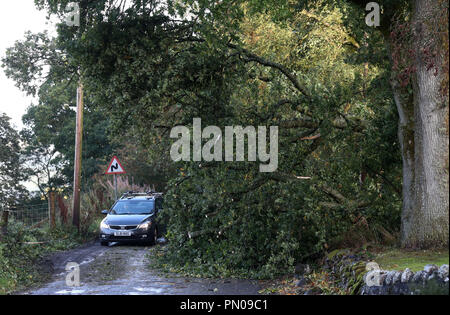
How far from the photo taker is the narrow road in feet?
33.9

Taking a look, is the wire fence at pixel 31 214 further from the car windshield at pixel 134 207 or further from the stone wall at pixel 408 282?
the stone wall at pixel 408 282

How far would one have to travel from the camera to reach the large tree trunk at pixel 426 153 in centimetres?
887

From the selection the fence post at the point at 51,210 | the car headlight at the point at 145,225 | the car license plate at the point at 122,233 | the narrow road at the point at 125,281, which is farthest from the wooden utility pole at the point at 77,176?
the narrow road at the point at 125,281

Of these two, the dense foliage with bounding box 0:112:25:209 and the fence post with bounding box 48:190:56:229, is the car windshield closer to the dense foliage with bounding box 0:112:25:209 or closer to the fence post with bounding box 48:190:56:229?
the fence post with bounding box 48:190:56:229

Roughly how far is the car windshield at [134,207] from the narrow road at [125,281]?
3.68 meters

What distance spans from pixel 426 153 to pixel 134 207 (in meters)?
13.2

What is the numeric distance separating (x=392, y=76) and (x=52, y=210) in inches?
582

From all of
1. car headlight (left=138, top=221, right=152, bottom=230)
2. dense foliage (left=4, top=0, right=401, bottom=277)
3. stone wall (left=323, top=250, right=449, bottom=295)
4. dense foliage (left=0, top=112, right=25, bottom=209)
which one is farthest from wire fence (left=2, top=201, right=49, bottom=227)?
dense foliage (left=0, top=112, right=25, bottom=209)

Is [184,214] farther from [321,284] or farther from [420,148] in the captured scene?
[420,148]

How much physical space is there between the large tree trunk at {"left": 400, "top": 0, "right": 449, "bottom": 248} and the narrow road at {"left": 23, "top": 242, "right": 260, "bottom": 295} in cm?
308

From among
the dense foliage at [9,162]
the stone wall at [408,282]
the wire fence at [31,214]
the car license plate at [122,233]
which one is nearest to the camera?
the stone wall at [408,282]

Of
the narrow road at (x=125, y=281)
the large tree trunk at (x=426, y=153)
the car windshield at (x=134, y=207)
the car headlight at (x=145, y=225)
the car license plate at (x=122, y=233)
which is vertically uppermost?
the large tree trunk at (x=426, y=153)

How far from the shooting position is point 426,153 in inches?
364

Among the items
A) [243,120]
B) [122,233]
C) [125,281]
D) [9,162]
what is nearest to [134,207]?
[122,233]
